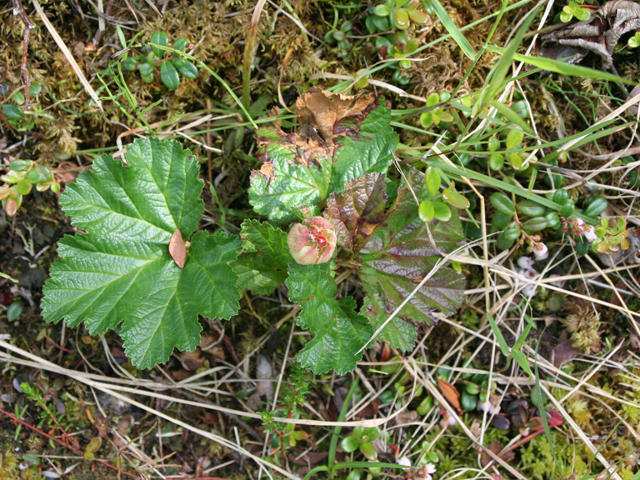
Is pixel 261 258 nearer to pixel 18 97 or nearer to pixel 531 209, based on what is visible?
pixel 531 209

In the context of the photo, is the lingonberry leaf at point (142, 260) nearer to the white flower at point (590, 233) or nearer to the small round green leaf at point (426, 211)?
the small round green leaf at point (426, 211)

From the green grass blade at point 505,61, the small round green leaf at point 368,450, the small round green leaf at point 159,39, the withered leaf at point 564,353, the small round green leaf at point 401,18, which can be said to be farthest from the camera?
the withered leaf at point 564,353

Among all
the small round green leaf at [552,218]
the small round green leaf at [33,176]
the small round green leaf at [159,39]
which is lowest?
the small round green leaf at [552,218]

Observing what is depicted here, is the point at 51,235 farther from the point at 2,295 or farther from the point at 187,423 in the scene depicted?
the point at 187,423

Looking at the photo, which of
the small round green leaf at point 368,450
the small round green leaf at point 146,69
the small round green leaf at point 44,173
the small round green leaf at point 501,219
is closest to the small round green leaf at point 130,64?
the small round green leaf at point 146,69

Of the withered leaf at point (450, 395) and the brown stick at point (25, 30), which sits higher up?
the brown stick at point (25, 30)

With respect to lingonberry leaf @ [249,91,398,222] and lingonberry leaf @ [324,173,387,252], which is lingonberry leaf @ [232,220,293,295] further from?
lingonberry leaf @ [324,173,387,252]

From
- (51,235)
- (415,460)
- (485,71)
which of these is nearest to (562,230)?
(485,71)
